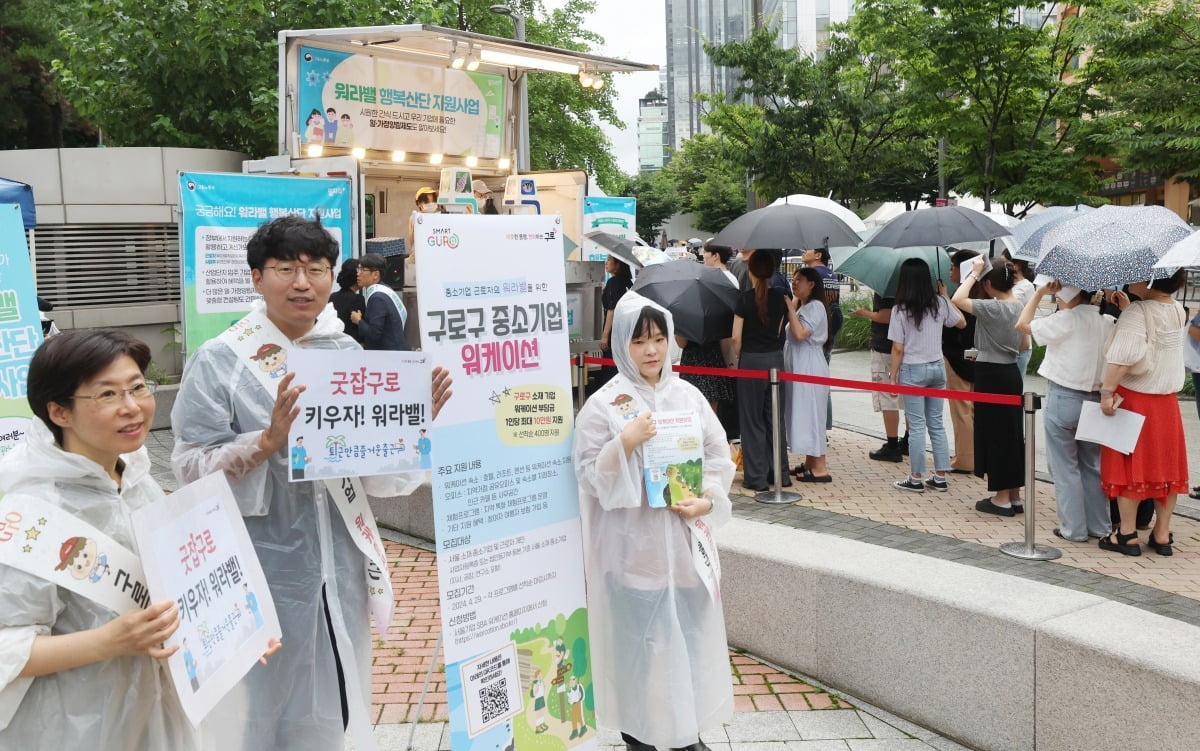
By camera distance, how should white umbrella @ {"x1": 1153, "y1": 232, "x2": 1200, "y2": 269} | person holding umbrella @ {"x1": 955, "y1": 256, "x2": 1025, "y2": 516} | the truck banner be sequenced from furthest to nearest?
1. the truck banner
2. person holding umbrella @ {"x1": 955, "y1": 256, "x2": 1025, "y2": 516}
3. white umbrella @ {"x1": 1153, "y1": 232, "x2": 1200, "y2": 269}

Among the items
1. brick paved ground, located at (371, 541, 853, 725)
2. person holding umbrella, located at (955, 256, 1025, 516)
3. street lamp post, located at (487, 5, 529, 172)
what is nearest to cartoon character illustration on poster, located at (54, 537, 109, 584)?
brick paved ground, located at (371, 541, 853, 725)

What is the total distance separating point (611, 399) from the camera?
368 centimetres

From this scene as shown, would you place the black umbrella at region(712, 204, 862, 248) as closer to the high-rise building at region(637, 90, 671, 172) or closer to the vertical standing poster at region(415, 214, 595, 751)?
the vertical standing poster at region(415, 214, 595, 751)

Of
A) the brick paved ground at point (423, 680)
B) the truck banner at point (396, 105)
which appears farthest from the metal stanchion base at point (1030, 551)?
the truck banner at point (396, 105)

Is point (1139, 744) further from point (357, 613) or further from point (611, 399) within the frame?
point (357, 613)

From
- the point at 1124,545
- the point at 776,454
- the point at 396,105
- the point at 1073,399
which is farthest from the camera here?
the point at 396,105

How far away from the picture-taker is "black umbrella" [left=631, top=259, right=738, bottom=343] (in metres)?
7.55

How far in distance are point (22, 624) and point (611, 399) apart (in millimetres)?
2067

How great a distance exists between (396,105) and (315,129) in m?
0.90

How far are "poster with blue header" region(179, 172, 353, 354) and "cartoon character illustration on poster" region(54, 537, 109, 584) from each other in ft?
19.4

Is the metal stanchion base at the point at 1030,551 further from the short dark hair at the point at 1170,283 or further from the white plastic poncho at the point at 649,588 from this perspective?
the white plastic poncho at the point at 649,588

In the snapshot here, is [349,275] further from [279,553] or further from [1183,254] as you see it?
[1183,254]

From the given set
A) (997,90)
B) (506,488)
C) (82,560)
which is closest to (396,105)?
(506,488)

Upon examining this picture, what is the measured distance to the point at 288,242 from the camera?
9.26 ft
